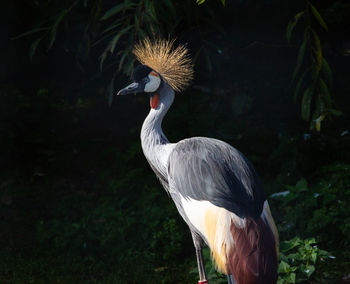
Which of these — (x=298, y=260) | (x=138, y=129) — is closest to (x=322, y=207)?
(x=298, y=260)

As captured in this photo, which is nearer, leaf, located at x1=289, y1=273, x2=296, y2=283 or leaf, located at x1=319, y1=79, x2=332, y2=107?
leaf, located at x1=289, y1=273, x2=296, y2=283

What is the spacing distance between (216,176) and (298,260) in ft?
2.90

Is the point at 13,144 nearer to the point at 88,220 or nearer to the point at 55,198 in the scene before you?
the point at 55,198

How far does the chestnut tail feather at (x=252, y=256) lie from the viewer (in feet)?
6.39

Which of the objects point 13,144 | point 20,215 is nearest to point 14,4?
point 13,144

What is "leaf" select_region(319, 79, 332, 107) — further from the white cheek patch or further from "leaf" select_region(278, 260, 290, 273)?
the white cheek patch

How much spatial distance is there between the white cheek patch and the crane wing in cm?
31

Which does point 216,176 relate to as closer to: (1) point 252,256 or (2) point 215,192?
(2) point 215,192

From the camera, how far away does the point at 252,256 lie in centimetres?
196

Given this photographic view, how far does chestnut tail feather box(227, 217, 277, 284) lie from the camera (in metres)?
1.95

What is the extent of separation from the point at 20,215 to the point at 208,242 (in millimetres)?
1824

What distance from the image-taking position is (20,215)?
3520 millimetres

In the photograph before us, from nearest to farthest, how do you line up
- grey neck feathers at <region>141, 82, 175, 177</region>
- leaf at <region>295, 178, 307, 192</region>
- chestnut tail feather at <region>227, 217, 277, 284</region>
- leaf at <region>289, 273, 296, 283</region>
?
1. chestnut tail feather at <region>227, 217, 277, 284</region>
2. grey neck feathers at <region>141, 82, 175, 177</region>
3. leaf at <region>289, 273, 296, 283</region>
4. leaf at <region>295, 178, 307, 192</region>

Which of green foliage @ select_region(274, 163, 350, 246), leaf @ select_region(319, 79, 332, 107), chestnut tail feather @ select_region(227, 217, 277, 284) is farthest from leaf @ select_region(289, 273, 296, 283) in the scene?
leaf @ select_region(319, 79, 332, 107)
